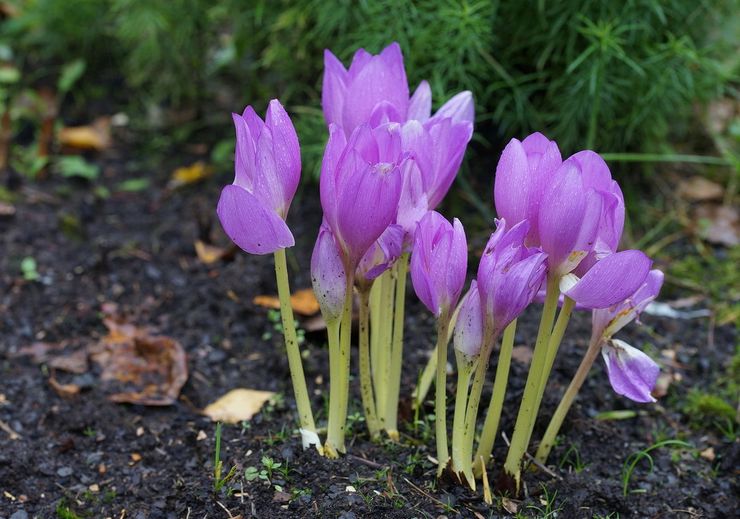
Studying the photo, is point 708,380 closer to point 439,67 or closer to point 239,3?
point 439,67

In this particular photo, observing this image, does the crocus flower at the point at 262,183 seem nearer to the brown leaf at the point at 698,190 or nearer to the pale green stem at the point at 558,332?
the pale green stem at the point at 558,332

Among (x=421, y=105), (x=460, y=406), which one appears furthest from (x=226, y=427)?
(x=421, y=105)

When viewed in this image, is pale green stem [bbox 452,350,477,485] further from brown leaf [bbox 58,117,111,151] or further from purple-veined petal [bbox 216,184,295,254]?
brown leaf [bbox 58,117,111,151]

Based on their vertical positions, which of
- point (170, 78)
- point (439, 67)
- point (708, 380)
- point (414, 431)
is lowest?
point (708, 380)

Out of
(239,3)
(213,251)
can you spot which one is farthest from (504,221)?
(239,3)

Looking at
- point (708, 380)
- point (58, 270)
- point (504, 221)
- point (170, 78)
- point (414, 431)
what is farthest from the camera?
point (170, 78)

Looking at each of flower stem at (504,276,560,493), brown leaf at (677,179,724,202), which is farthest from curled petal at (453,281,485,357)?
brown leaf at (677,179,724,202)
